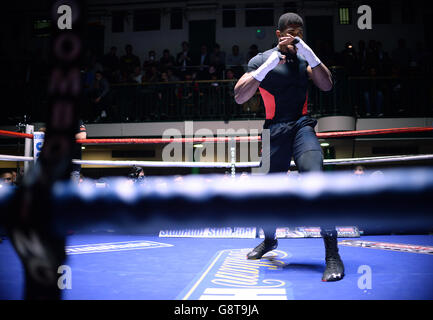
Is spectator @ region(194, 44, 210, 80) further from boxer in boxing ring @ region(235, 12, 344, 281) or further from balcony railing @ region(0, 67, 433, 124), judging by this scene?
boxer in boxing ring @ region(235, 12, 344, 281)

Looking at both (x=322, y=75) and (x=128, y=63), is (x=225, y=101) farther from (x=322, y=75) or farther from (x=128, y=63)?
(x=322, y=75)

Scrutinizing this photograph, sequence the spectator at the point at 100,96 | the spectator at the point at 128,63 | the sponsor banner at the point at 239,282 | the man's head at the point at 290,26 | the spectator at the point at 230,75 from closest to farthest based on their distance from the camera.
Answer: the sponsor banner at the point at 239,282
the man's head at the point at 290,26
the spectator at the point at 100,96
the spectator at the point at 230,75
the spectator at the point at 128,63

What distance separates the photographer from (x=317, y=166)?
1.87 meters

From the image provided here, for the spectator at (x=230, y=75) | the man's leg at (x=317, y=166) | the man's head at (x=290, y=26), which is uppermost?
the spectator at (x=230, y=75)

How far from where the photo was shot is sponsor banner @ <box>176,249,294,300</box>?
146 cm

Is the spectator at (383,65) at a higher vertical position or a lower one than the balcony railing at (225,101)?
higher

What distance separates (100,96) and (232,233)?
20.6 ft

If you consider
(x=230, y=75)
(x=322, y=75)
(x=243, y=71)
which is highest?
(x=243, y=71)

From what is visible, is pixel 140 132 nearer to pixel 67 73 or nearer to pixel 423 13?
pixel 67 73

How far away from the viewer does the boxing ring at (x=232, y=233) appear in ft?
1.19

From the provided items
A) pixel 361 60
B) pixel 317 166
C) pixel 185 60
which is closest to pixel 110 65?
A: pixel 185 60

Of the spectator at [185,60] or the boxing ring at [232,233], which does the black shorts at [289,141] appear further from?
the spectator at [185,60]

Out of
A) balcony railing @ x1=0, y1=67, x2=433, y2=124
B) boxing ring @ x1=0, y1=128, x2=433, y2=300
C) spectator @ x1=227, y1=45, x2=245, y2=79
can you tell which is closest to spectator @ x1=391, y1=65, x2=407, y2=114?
balcony railing @ x1=0, y1=67, x2=433, y2=124

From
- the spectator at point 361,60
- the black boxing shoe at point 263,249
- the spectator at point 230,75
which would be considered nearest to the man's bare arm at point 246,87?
the black boxing shoe at point 263,249
